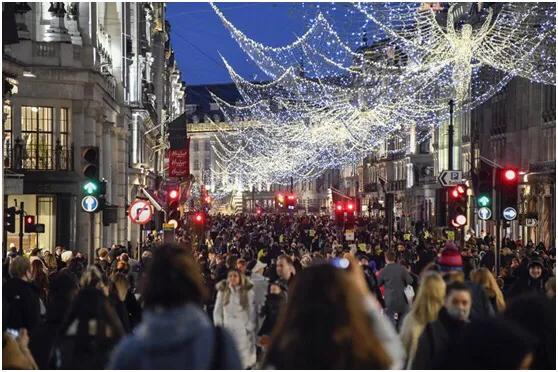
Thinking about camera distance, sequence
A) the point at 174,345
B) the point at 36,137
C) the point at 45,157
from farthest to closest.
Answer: the point at 45,157, the point at 36,137, the point at 174,345

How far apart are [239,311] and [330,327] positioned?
24.9 ft

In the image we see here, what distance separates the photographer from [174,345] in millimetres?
6070

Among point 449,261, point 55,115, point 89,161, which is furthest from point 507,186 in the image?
point 55,115

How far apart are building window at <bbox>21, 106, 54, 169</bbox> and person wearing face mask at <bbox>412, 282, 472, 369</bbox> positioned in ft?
97.2

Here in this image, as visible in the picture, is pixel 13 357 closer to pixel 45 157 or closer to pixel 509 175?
pixel 509 175

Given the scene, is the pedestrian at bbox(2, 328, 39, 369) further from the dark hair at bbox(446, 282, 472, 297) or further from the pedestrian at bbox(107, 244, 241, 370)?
the dark hair at bbox(446, 282, 472, 297)

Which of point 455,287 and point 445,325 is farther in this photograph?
point 455,287

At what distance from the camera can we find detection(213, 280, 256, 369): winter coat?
42.3 ft

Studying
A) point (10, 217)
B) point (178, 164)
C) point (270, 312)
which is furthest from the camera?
point (178, 164)

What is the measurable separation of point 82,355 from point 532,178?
50803 millimetres

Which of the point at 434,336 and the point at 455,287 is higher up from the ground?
the point at 455,287

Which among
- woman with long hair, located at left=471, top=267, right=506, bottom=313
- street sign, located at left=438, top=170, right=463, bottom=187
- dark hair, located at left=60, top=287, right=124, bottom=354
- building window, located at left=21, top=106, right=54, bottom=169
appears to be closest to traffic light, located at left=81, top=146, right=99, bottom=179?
woman with long hair, located at left=471, top=267, right=506, bottom=313

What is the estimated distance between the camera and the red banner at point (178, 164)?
53.0 metres

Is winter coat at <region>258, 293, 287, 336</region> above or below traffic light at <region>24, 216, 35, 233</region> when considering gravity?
below
